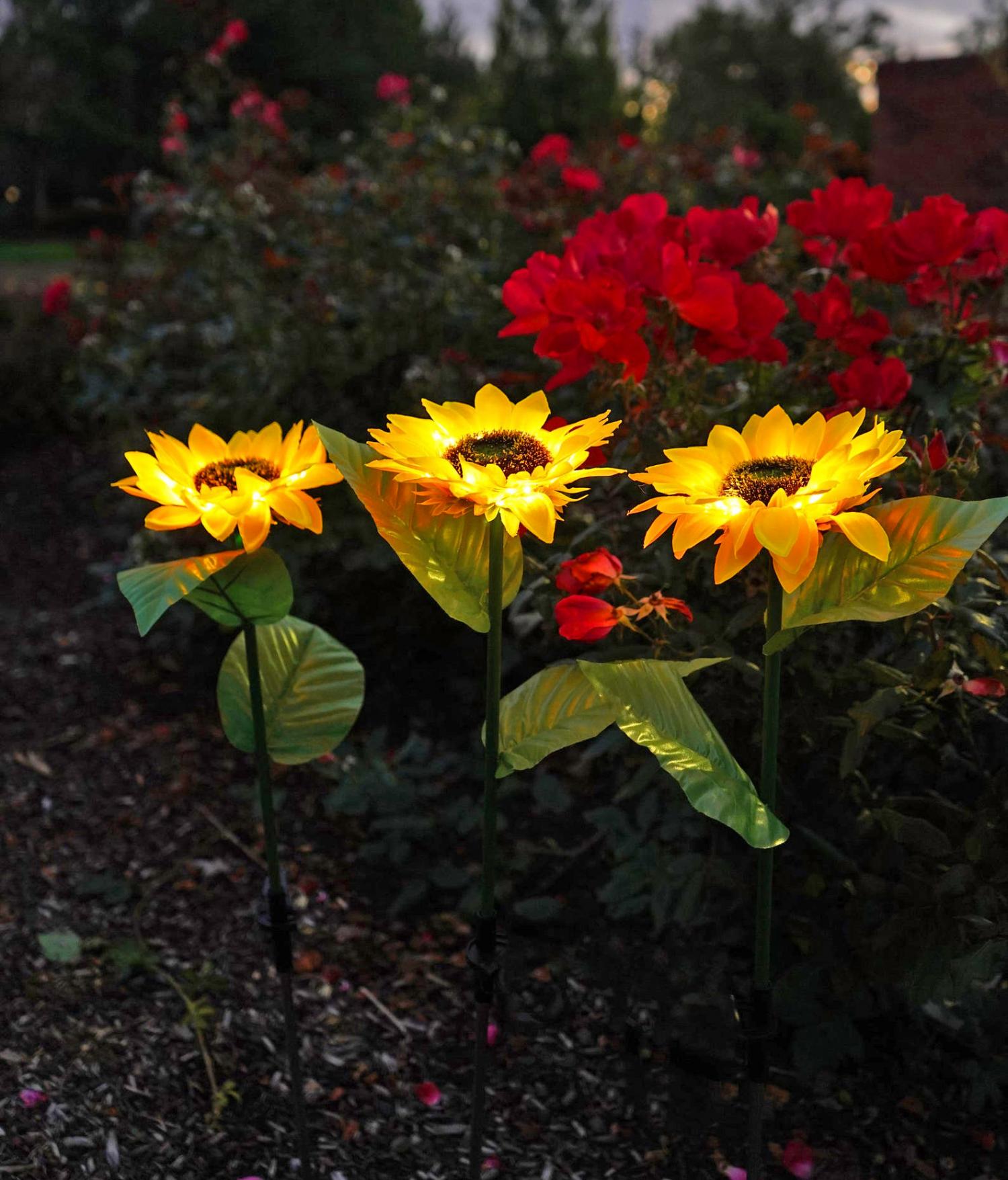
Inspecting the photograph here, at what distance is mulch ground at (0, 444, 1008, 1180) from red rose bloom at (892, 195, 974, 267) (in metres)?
1.28

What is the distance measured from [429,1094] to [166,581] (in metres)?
1.19

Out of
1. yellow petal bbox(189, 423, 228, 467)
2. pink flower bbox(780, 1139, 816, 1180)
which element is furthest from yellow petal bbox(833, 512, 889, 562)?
pink flower bbox(780, 1139, 816, 1180)

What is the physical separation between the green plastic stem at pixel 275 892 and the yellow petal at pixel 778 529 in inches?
24.5

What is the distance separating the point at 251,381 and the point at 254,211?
2.57ft

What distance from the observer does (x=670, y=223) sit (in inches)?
72.7

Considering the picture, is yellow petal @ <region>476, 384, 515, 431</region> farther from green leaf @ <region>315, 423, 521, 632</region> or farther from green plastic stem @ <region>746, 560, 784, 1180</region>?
green plastic stem @ <region>746, 560, 784, 1180</region>

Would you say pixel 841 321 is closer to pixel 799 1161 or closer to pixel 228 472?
pixel 228 472

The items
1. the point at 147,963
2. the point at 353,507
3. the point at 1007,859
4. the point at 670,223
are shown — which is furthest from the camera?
the point at 353,507

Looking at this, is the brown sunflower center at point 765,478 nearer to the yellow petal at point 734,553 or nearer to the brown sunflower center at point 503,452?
the yellow petal at point 734,553

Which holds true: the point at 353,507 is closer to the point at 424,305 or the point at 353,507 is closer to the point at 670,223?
the point at 424,305

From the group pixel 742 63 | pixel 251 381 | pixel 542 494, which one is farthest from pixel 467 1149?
pixel 742 63

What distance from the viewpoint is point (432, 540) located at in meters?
1.26

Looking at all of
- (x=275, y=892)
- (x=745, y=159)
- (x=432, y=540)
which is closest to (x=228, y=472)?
(x=432, y=540)

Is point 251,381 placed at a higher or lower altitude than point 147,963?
higher
